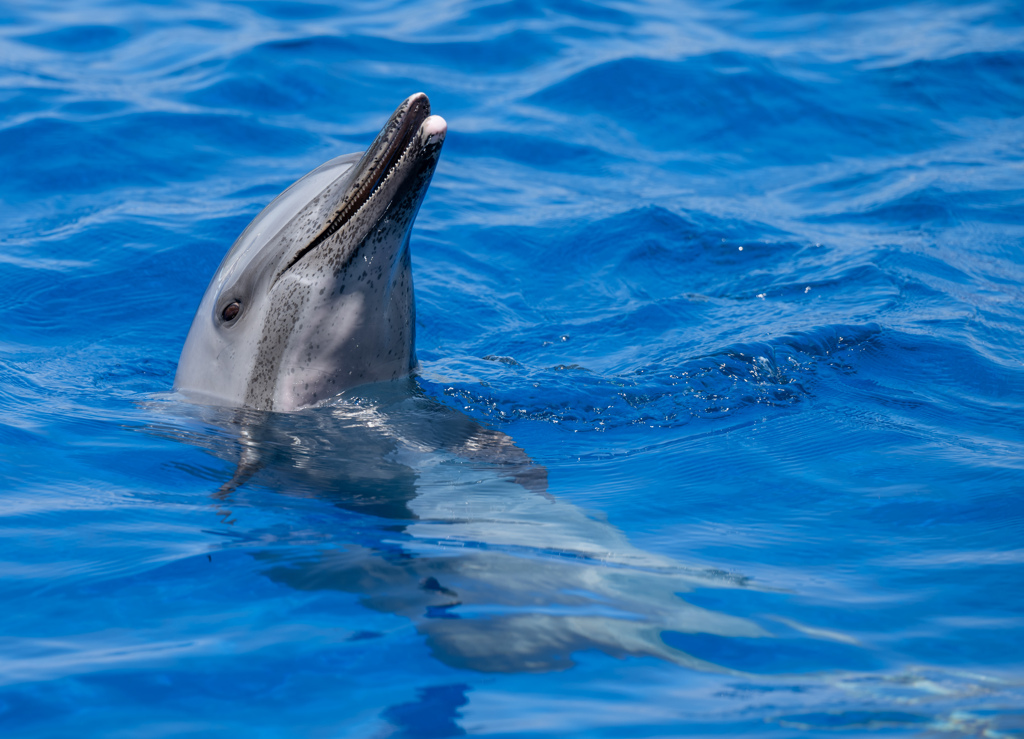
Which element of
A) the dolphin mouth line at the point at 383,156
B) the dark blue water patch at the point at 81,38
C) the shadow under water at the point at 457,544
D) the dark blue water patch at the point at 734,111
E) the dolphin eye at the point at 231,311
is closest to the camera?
the shadow under water at the point at 457,544

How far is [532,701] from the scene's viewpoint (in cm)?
352

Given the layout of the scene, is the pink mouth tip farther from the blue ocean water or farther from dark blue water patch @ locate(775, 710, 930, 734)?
dark blue water patch @ locate(775, 710, 930, 734)

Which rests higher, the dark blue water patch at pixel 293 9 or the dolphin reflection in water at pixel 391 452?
the dark blue water patch at pixel 293 9

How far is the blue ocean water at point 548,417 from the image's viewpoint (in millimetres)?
3686

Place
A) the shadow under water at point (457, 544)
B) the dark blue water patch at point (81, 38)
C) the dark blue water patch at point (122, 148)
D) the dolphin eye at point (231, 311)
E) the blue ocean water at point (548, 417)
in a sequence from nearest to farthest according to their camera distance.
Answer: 1. the blue ocean water at point (548, 417)
2. the shadow under water at point (457, 544)
3. the dolphin eye at point (231, 311)
4. the dark blue water patch at point (122, 148)
5. the dark blue water patch at point (81, 38)

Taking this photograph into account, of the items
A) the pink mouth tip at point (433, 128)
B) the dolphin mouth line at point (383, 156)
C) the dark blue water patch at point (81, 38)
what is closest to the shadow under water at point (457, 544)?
the dolphin mouth line at point (383, 156)

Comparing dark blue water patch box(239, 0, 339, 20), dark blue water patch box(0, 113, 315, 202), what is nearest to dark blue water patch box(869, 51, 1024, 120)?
dark blue water patch box(0, 113, 315, 202)

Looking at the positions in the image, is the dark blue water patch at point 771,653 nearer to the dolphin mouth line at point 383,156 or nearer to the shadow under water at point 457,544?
the shadow under water at point 457,544

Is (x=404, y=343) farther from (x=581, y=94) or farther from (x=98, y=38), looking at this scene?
(x=98, y=38)

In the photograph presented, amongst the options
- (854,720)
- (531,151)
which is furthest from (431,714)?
(531,151)

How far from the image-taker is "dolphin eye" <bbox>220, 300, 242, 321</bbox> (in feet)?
18.7

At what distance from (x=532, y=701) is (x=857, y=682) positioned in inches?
41.4

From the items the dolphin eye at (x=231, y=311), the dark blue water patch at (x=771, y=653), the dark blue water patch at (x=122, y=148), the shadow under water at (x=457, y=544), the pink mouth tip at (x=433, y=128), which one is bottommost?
the dark blue water patch at (x=771, y=653)

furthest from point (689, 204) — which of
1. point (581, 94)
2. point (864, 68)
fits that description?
point (864, 68)
